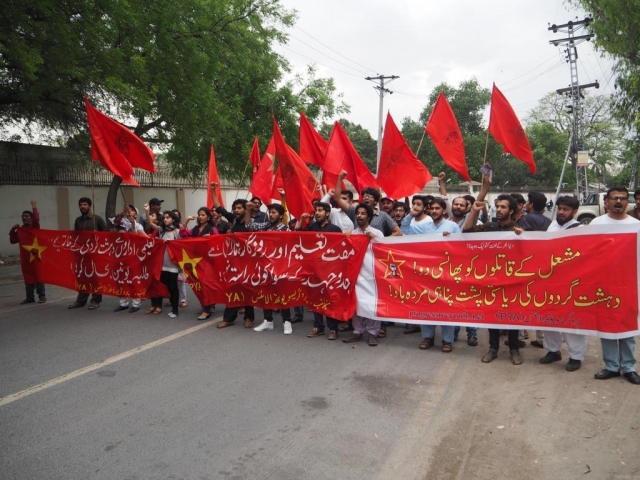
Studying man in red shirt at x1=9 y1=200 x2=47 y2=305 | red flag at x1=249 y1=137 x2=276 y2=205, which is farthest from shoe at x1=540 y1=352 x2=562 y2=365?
man in red shirt at x1=9 y1=200 x2=47 y2=305

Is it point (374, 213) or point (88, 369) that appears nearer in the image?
point (88, 369)

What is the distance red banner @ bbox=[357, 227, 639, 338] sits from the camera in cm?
483

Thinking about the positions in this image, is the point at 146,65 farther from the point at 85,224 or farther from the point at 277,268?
the point at 277,268

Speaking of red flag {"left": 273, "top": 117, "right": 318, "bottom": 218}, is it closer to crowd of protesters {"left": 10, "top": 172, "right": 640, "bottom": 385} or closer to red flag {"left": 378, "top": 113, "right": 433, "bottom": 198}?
crowd of protesters {"left": 10, "top": 172, "right": 640, "bottom": 385}

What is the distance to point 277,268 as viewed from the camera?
6660mm

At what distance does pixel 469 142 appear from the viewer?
128 ft

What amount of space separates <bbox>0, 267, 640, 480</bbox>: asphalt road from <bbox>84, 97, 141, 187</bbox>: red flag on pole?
265 cm

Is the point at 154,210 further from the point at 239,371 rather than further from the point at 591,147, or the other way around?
the point at 591,147

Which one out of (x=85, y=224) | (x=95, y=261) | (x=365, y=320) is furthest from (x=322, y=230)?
(x=85, y=224)

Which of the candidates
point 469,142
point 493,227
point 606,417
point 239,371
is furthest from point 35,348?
point 469,142

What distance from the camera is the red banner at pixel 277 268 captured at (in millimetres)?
6242

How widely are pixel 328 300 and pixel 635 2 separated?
11676 millimetres

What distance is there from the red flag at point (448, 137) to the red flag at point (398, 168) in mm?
412

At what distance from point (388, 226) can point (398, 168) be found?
84.2 inches
